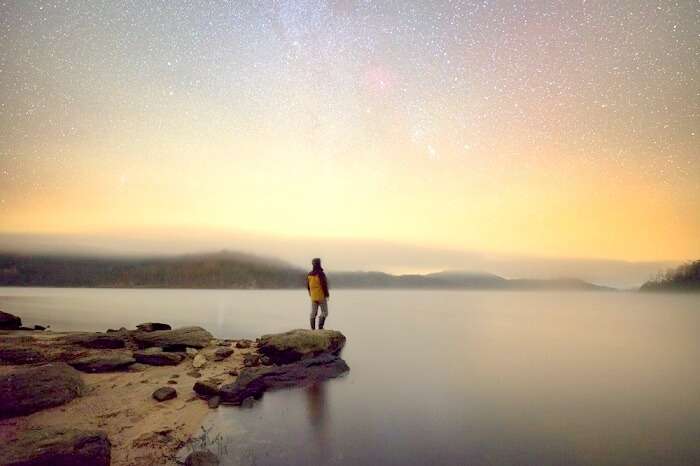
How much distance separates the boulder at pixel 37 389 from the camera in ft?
29.6

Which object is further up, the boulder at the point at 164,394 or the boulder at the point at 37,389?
the boulder at the point at 37,389

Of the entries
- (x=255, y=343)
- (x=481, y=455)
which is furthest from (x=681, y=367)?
(x=255, y=343)

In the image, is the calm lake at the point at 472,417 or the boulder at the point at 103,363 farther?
the boulder at the point at 103,363

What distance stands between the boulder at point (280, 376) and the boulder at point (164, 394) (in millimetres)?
1302

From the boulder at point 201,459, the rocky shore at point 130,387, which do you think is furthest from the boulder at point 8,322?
the boulder at point 201,459

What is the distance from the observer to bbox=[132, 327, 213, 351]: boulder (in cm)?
1850

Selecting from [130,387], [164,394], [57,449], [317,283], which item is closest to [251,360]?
[317,283]

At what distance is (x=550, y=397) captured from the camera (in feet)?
47.6

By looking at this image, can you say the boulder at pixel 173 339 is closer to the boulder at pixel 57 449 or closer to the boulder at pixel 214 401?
the boulder at pixel 214 401

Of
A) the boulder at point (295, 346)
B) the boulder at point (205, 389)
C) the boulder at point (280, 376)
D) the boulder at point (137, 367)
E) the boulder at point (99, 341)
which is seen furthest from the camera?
the boulder at point (99, 341)

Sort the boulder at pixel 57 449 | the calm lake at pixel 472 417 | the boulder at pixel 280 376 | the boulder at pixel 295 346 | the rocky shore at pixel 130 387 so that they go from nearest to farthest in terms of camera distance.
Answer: the boulder at pixel 57 449
the rocky shore at pixel 130 387
the calm lake at pixel 472 417
the boulder at pixel 280 376
the boulder at pixel 295 346

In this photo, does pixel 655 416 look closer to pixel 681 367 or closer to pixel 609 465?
pixel 609 465

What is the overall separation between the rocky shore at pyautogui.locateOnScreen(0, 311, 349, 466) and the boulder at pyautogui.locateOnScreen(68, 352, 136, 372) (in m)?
0.03

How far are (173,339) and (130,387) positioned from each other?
7.35 m
